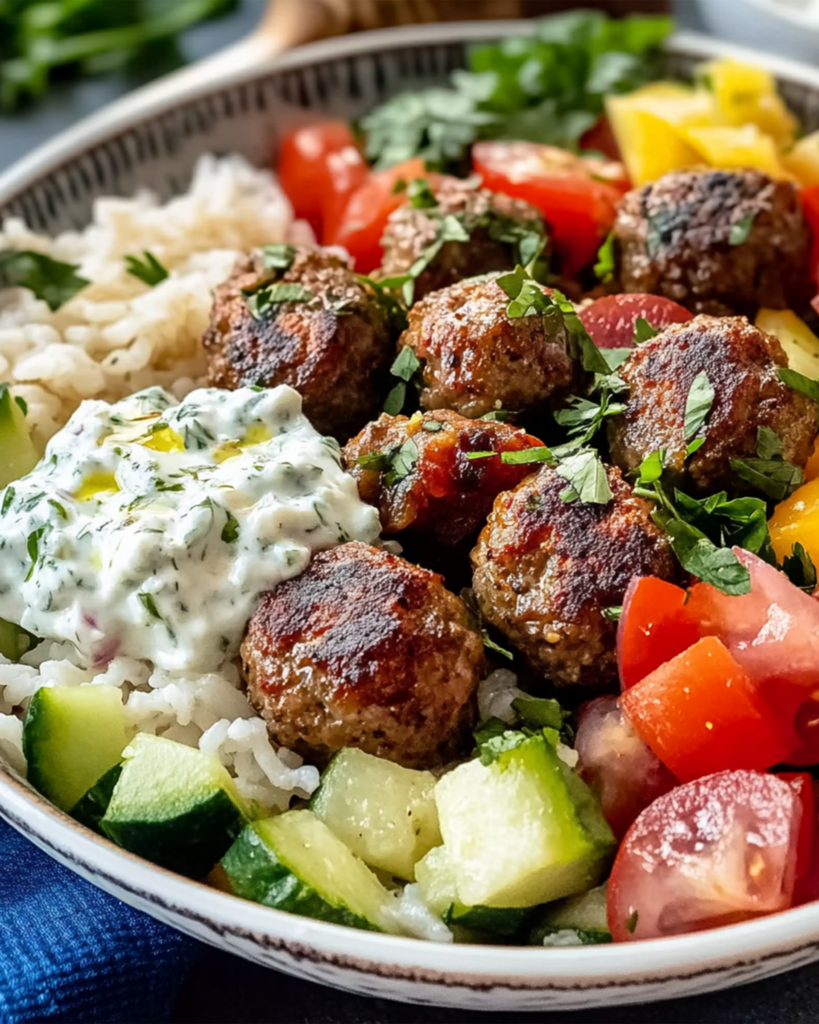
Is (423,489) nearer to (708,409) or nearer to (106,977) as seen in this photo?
(708,409)

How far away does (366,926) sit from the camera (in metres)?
2.39

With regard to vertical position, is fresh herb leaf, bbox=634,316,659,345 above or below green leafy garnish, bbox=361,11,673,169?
below

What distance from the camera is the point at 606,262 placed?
3.86 m

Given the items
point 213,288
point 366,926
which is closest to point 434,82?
point 213,288

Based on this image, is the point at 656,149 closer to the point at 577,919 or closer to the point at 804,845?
the point at 804,845

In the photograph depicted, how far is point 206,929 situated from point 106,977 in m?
0.51

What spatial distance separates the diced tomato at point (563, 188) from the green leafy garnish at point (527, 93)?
12.2 inches

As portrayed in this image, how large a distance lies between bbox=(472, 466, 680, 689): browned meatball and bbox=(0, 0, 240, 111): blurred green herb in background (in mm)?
5104

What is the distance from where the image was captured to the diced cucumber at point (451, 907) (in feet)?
7.88

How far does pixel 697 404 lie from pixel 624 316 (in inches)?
25.6

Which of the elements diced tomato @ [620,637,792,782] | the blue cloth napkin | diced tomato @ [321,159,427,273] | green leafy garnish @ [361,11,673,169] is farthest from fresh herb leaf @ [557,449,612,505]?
green leafy garnish @ [361,11,673,169]

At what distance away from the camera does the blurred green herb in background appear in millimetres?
6770

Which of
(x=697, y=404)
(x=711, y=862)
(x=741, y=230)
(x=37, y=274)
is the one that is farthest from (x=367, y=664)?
(x=37, y=274)

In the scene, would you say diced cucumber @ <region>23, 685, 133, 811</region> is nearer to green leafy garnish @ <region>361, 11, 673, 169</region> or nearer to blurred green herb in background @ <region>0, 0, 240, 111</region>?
green leafy garnish @ <region>361, 11, 673, 169</region>
